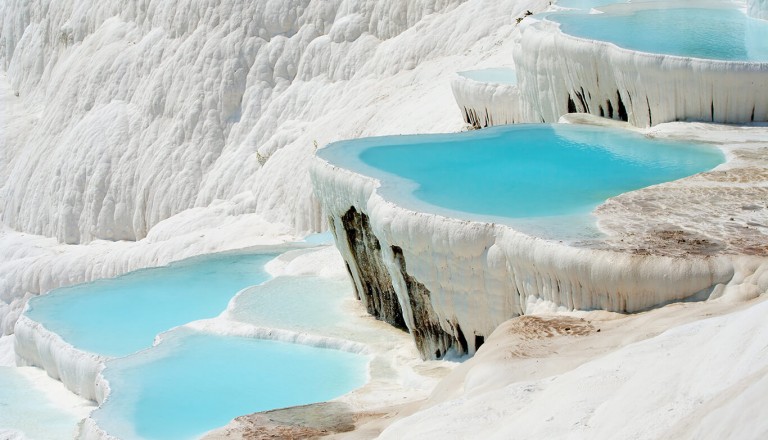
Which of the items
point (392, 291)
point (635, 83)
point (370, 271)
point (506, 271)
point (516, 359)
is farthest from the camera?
point (635, 83)

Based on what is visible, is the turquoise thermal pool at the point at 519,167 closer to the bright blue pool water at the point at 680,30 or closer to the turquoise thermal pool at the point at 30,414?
the bright blue pool water at the point at 680,30

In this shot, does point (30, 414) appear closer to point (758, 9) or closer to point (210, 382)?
point (210, 382)

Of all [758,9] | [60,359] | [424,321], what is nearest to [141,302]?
[60,359]

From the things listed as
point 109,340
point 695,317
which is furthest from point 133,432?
point 695,317

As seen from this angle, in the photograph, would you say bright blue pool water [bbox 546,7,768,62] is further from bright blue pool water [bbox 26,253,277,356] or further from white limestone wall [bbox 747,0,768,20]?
bright blue pool water [bbox 26,253,277,356]

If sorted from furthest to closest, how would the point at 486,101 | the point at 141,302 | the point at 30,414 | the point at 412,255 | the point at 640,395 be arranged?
the point at 486,101, the point at 141,302, the point at 30,414, the point at 412,255, the point at 640,395

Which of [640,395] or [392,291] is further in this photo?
[392,291]

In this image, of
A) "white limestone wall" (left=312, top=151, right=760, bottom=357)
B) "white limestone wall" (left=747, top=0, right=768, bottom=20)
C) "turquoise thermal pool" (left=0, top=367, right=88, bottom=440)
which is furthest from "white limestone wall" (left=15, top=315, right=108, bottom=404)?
"white limestone wall" (left=747, top=0, right=768, bottom=20)
